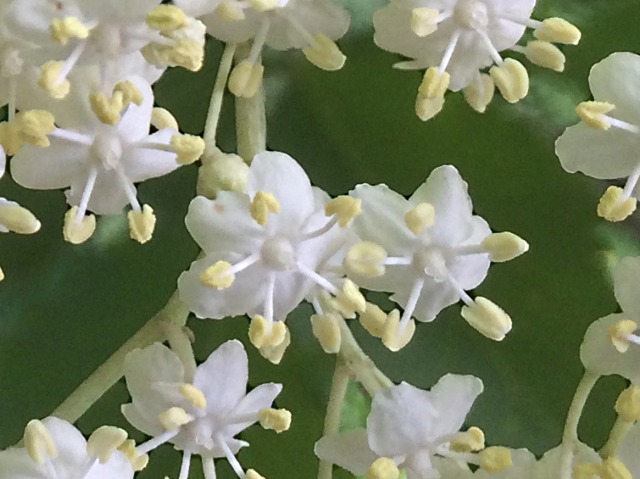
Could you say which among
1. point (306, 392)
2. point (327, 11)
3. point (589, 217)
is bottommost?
point (306, 392)

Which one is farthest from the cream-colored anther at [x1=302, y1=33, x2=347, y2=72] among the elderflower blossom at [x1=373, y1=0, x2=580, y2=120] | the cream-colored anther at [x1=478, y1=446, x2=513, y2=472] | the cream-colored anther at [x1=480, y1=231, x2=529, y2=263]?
the cream-colored anther at [x1=478, y1=446, x2=513, y2=472]

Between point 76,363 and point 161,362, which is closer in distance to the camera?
point 161,362

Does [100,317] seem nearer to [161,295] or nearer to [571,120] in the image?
[161,295]

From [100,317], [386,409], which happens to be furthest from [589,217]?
[100,317]

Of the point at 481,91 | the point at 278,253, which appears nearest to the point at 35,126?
the point at 278,253

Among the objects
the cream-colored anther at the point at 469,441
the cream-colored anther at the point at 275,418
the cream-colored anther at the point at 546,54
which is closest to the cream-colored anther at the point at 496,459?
the cream-colored anther at the point at 469,441
